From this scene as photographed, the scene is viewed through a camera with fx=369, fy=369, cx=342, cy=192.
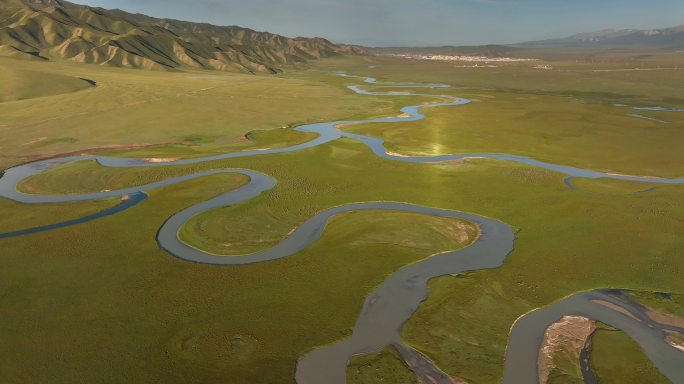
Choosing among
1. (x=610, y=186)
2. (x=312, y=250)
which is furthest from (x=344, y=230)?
(x=610, y=186)

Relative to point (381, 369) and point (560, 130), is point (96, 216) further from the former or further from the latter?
point (560, 130)

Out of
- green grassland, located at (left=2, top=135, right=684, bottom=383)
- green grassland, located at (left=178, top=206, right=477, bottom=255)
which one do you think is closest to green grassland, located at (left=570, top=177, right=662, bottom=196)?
green grassland, located at (left=2, top=135, right=684, bottom=383)

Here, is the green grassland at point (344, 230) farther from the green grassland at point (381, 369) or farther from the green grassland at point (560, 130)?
the green grassland at point (560, 130)

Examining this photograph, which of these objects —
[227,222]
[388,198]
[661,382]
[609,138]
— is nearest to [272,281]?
[227,222]

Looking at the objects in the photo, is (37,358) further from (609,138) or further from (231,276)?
(609,138)

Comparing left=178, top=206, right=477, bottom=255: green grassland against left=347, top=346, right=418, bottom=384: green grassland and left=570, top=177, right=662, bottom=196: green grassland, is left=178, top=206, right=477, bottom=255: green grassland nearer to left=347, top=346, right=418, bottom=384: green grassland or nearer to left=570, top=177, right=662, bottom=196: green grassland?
left=347, top=346, right=418, bottom=384: green grassland

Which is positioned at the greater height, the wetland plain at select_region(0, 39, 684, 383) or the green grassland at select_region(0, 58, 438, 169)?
the green grassland at select_region(0, 58, 438, 169)

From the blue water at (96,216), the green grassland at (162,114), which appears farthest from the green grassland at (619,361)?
the green grassland at (162,114)
